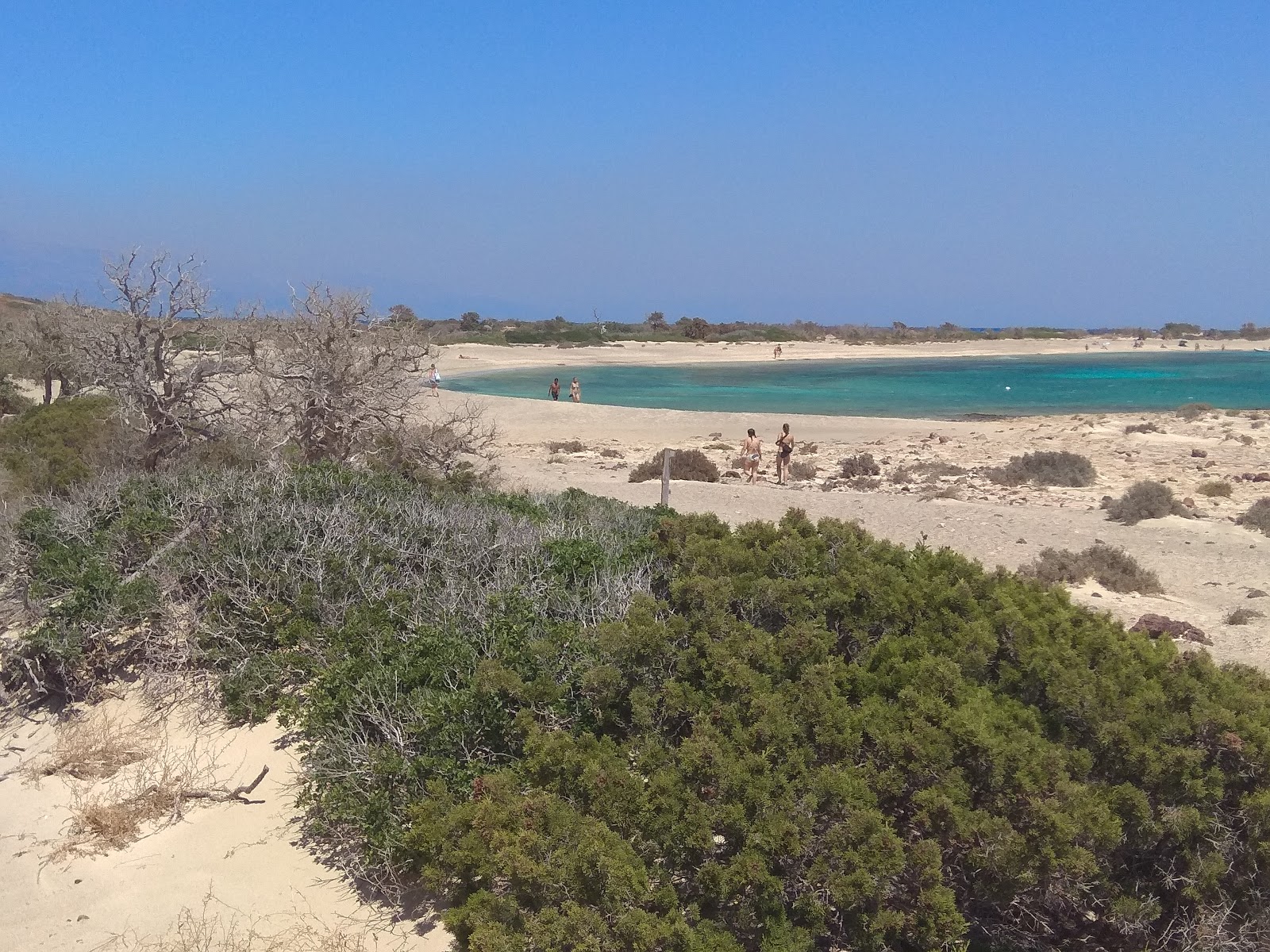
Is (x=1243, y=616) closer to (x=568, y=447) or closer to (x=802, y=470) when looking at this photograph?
(x=802, y=470)

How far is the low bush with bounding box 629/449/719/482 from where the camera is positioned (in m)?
19.3

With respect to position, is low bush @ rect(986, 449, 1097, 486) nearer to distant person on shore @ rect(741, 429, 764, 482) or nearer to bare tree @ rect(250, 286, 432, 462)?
Result: distant person on shore @ rect(741, 429, 764, 482)

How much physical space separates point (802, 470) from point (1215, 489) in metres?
8.01

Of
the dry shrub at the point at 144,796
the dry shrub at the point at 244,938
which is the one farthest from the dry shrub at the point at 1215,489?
the dry shrub at the point at 244,938

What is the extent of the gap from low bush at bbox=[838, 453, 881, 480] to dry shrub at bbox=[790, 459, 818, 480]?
2.23 feet

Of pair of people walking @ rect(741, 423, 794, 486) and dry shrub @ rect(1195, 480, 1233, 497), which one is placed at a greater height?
pair of people walking @ rect(741, 423, 794, 486)

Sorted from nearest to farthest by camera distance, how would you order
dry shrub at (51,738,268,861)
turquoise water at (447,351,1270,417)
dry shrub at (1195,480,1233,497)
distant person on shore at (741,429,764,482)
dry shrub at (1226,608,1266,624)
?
1. dry shrub at (51,738,268,861)
2. dry shrub at (1226,608,1266,624)
3. dry shrub at (1195,480,1233,497)
4. distant person on shore at (741,429,764,482)
5. turquoise water at (447,351,1270,417)

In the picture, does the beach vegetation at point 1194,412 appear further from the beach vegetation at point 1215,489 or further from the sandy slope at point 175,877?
the sandy slope at point 175,877

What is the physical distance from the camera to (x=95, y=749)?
529cm

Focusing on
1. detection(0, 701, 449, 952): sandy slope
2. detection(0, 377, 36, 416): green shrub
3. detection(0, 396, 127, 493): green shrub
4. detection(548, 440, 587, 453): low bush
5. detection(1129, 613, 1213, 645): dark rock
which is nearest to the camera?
detection(0, 701, 449, 952): sandy slope

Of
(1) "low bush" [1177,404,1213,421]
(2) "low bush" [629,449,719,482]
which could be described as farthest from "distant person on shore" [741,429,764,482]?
(1) "low bush" [1177,404,1213,421]

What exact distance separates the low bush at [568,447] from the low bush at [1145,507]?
13.5 meters

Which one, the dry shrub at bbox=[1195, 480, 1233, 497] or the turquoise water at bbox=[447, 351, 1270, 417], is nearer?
the dry shrub at bbox=[1195, 480, 1233, 497]

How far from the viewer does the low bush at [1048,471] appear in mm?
19312
